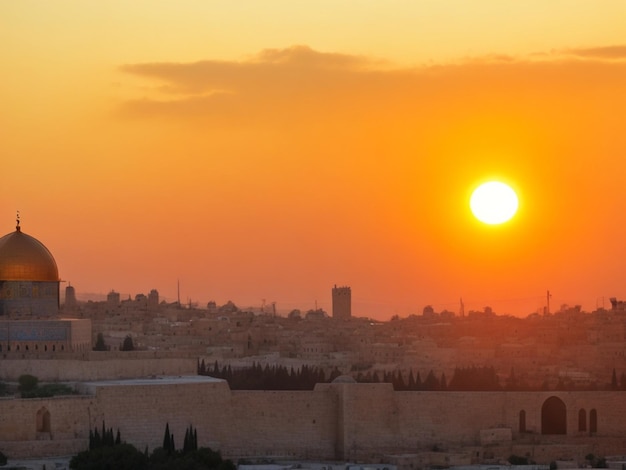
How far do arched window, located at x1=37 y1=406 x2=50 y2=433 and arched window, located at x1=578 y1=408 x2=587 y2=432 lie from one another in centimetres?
1509

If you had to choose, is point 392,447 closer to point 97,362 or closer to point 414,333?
point 97,362

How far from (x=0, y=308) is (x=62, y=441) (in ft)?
21.3

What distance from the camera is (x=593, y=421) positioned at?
57.2m

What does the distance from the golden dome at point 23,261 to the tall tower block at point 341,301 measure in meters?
69.0

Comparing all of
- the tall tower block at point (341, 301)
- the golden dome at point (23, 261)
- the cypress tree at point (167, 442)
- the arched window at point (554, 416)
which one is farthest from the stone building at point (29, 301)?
the tall tower block at point (341, 301)

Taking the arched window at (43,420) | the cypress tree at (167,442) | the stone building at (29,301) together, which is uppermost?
the stone building at (29,301)

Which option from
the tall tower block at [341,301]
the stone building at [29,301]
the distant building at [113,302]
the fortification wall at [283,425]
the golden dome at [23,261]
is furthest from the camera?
the tall tower block at [341,301]

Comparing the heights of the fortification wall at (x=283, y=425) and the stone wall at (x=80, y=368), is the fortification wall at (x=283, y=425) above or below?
below

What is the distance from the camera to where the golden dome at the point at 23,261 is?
55156 mm

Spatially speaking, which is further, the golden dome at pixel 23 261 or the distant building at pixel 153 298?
the distant building at pixel 153 298

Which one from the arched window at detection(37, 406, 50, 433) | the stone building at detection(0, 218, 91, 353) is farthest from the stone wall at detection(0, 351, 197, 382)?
the arched window at detection(37, 406, 50, 433)

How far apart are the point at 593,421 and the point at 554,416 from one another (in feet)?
3.63

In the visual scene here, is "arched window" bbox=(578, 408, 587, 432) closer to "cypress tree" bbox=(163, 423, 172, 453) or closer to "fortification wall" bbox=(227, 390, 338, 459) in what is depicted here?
"fortification wall" bbox=(227, 390, 338, 459)

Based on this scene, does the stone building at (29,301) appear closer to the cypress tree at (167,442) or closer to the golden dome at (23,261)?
the golden dome at (23,261)
